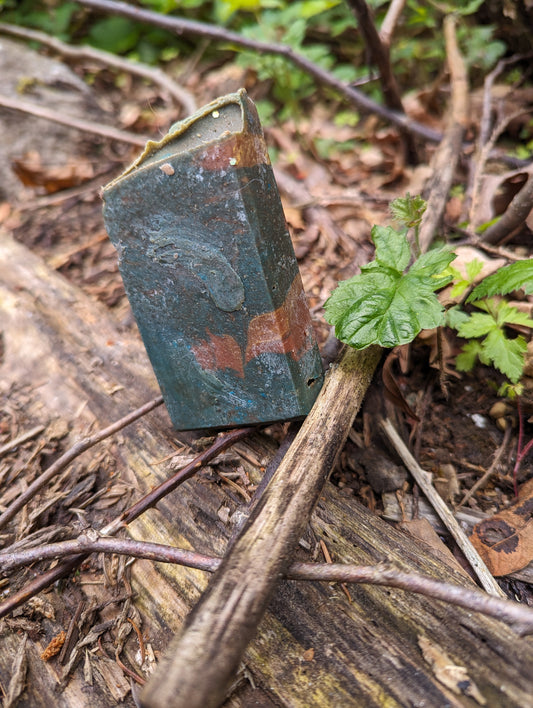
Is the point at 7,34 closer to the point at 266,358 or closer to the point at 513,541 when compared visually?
the point at 266,358

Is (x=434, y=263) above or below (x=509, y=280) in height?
above

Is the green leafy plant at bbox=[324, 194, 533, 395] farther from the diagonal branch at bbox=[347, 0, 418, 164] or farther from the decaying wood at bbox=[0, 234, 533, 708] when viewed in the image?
the diagonal branch at bbox=[347, 0, 418, 164]

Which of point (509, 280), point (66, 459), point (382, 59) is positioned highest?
point (382, 59)

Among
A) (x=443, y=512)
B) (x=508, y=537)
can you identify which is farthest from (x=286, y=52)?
(x=508, y=537)

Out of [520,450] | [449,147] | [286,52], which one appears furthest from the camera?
[286,52]

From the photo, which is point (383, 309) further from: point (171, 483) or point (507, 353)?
point (171, 483)

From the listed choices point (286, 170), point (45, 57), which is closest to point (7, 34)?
point (45, 57)
